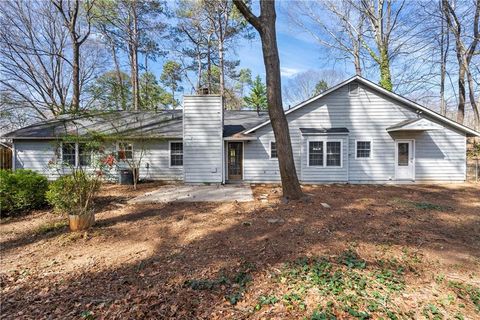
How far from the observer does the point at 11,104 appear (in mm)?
16609

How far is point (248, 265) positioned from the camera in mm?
3332

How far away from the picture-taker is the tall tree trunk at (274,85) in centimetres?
667

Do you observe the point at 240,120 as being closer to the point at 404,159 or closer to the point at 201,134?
the point at 201,134

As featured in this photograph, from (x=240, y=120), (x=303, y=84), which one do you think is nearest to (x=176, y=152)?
(x=240, y=120)

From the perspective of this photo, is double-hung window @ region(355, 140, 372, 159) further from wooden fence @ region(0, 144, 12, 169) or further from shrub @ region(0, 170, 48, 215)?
wooden fence @ region(0, 144, 12, 169)

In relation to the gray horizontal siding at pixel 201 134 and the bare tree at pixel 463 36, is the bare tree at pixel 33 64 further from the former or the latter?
the bare tree at pixel 463 36

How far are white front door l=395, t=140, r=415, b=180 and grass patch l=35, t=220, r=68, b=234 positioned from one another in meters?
13.0

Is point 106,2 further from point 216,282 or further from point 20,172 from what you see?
point 216,282

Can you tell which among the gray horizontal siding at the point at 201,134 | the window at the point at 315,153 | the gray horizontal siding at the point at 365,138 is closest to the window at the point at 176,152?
the gray horizontal siding at the point at 201,134

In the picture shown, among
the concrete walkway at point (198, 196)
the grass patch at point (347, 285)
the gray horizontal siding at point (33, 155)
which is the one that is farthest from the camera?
the gray horizontal siding at point (33, 155)

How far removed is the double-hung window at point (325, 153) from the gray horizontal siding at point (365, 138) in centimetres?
25

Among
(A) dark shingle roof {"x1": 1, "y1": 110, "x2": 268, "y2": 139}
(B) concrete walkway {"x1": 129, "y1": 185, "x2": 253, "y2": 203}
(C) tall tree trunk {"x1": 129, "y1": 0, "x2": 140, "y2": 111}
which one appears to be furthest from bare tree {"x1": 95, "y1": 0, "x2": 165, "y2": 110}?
(B) concrete walkway {"x1": 129, "y1": 185, "x2": 253, "y2": 203}

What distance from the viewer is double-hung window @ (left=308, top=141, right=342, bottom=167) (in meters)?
11.0

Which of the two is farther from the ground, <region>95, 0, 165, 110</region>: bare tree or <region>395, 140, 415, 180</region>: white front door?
<region>95, 0, 165, 110</region>: bare tree
